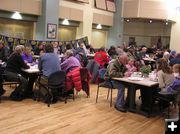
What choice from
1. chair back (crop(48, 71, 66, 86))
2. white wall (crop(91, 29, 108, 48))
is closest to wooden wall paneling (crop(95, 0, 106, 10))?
white wall (crop(91, 29, 108, 48))

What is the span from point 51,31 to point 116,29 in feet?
18.1

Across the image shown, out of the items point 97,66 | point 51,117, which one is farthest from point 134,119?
point 97,66

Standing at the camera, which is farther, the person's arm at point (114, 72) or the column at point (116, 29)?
the column at point (116, 29)

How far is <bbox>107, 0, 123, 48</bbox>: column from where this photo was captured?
14.8 metres

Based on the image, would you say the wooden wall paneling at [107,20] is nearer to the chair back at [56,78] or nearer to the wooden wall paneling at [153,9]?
the wooden wall paneling at [153,9]

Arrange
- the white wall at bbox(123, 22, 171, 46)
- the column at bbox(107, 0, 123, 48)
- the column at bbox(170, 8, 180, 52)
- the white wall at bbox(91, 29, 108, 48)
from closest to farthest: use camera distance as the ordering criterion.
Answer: the white wall at bbox(91, 29, 108, 48), the column at bbox(107, 0, 123, 48), the column at bbox(170, 8, 180, 52), the white wall at bbox(123, 22, 171, 46)

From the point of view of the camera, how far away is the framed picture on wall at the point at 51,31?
1030 cm

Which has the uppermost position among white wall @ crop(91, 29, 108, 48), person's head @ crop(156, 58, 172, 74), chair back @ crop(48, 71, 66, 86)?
white wall @ crop(91, 29, 108, 48)

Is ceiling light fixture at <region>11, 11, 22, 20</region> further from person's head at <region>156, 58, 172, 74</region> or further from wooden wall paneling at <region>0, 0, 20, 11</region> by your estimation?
person's head at <region>156, 58, 172, 74</region>

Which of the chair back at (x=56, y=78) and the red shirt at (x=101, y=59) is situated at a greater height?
the red shirt at (x=101, y=59)

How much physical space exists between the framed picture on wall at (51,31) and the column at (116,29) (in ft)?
17.1

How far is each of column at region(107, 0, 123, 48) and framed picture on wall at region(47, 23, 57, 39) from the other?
5223 mm

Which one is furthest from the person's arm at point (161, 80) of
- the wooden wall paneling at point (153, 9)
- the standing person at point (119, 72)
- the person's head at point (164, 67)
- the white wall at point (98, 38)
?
the wooden wall paneling at point (153, 9)

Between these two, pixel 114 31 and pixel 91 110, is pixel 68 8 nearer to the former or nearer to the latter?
pixel 114 31
